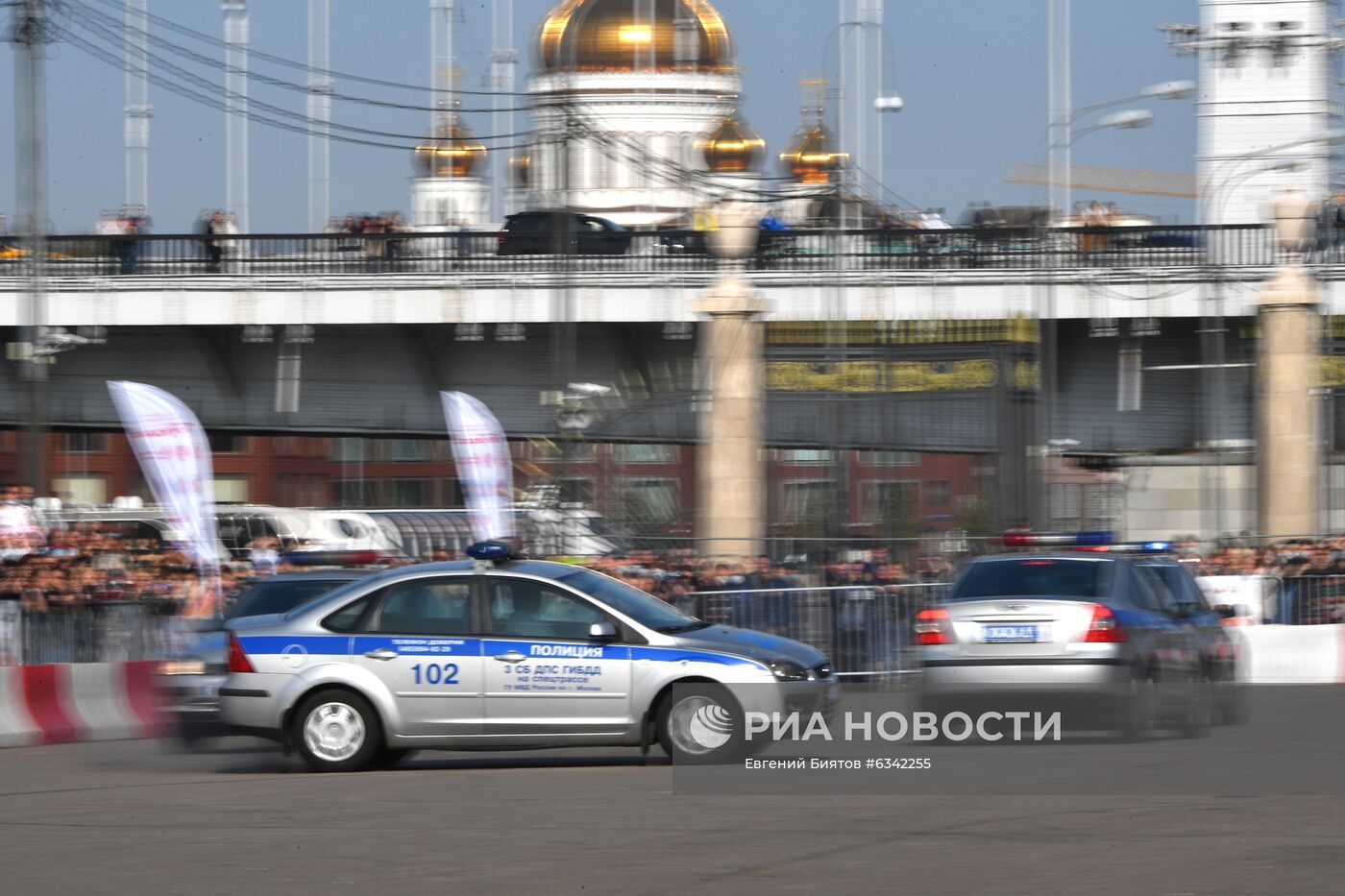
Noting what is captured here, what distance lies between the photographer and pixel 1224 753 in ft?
43.3

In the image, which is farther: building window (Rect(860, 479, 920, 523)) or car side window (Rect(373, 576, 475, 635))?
building window (Rect(860, 479, 920, 523))

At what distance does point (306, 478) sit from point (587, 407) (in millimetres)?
62449

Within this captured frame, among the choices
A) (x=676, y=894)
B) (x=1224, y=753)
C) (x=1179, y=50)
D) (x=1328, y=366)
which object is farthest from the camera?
(x=1179, y=50)

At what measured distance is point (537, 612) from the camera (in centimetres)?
1330

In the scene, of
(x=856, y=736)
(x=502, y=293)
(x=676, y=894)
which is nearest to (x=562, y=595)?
(x=856, y=736)

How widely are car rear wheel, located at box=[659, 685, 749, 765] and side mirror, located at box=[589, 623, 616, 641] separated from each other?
0.51m

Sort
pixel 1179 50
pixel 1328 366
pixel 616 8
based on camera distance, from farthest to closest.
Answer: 1. pixel 616 8
2. pixel 1179 50
3. pixel 1328 366

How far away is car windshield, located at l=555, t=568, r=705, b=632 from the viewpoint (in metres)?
13.3

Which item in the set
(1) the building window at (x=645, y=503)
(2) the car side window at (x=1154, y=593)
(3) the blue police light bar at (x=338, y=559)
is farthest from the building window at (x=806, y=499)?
(2) the car side window at (x=1154, y=593)

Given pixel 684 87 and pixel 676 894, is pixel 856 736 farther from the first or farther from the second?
pixel 684 87

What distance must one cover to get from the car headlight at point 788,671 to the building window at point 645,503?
15972 mm

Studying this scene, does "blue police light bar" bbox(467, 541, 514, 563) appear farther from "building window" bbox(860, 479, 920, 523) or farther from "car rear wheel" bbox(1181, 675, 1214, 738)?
"building window" bbox(860, 479, 920, 523)

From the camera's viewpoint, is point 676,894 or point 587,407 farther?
point 587,407

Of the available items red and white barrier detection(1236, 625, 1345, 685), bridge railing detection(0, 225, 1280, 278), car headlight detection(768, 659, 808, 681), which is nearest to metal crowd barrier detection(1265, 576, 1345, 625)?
red and white barrier detection(1236, 625, 1345, 685)
